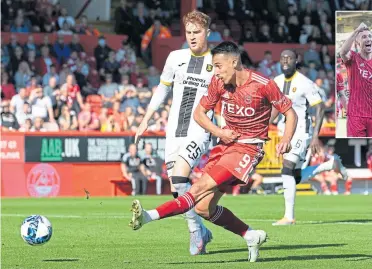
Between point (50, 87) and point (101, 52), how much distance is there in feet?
11.4

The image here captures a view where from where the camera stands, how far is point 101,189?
27.0 meters

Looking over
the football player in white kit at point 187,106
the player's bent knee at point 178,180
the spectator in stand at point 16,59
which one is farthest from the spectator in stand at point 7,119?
the player's bent knee at point 178,180

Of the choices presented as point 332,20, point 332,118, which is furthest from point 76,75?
point 332,20

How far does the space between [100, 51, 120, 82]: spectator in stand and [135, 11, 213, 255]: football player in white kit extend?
62.4 feet

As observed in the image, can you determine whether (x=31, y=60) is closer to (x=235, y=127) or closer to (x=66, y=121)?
(x=66, y=121)

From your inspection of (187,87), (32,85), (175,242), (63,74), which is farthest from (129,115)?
(187,87)

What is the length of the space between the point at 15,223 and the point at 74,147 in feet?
35.5

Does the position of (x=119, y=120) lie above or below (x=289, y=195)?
below

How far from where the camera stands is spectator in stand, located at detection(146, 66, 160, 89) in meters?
31.9

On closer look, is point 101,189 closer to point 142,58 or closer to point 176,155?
point 142,58

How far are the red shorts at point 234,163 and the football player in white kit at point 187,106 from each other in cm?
113

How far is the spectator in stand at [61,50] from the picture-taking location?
30484 mm

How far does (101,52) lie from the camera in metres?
31.6

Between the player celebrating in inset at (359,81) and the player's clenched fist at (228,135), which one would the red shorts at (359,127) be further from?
the player's clenched fist at (228,135)
